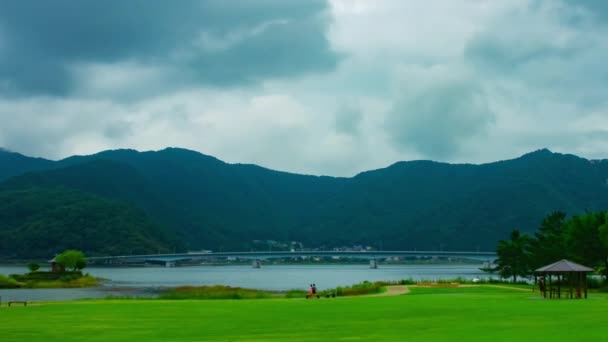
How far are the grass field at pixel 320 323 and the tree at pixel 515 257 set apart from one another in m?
48.3

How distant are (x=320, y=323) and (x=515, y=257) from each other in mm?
62186

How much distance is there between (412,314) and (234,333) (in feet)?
35.1

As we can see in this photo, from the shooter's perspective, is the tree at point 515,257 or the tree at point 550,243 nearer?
the tree at point 550,243

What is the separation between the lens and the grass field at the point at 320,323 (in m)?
24.1

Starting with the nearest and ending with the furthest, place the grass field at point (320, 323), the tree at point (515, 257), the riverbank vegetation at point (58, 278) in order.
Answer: the grass field at point (320, 323), the tree at point (515, 257), the riverbank vegetation at point (58, 278)

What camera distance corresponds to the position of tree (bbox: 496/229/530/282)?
85.5 metres

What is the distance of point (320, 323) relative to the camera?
29781mm

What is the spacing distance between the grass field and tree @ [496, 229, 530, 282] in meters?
48.3

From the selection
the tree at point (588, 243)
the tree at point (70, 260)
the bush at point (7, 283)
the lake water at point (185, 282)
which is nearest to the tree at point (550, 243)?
the tree at point (588, 243)

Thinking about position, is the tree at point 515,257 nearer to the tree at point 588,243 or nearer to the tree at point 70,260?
the tree at point 588,243

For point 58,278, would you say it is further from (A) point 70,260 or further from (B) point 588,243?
(B) point 588,243

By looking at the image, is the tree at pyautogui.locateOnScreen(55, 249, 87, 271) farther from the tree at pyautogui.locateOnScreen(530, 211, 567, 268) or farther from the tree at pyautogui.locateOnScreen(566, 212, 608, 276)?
the tree at pyautogui.locateOnScreen(566, 212, 608, 276)

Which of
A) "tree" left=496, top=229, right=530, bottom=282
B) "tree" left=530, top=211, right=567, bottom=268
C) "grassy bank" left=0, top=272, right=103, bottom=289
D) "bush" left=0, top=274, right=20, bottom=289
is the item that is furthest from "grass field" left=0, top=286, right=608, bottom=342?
"grassy bank" left=0, top=272, right=103, bottom=289

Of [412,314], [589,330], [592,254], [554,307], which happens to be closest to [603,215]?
[592,254]
